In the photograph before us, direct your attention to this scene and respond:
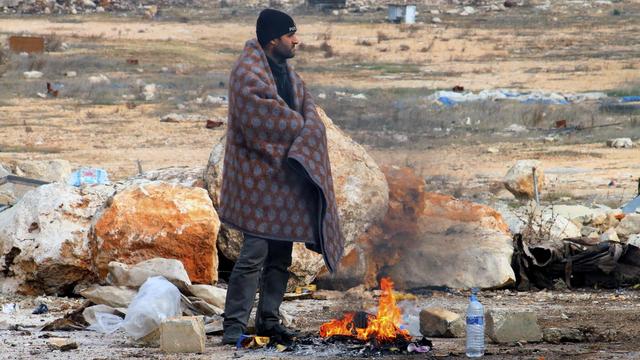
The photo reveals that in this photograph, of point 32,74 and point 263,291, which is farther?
point 32,74

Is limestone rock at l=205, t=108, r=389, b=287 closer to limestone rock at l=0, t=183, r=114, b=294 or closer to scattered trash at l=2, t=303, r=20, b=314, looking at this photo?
limestone rock at l=0, t=183, r=114, b=294

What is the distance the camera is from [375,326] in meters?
5.79

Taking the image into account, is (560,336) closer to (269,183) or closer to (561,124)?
(269,183)

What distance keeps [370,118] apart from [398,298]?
2567mm

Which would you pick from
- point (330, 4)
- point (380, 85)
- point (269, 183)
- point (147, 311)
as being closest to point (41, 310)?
point (147, 311)

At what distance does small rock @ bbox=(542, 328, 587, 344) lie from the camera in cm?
587

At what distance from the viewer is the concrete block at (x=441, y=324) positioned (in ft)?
20.2

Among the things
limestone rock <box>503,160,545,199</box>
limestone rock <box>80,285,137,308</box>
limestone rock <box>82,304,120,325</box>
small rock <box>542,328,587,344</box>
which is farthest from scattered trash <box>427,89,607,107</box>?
small rock <box>542,328,587,344</box>

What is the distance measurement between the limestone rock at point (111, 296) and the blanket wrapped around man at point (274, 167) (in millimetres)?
1123

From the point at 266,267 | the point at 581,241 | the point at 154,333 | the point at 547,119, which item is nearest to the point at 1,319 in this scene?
the point at 154,333

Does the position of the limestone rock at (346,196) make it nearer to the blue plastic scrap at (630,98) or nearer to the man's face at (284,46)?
the man's face at (284,46)

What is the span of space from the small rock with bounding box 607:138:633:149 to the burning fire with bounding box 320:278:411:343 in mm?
10410

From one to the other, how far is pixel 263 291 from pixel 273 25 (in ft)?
3.89

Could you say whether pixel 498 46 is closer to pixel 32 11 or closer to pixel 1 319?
pixel 32 11
